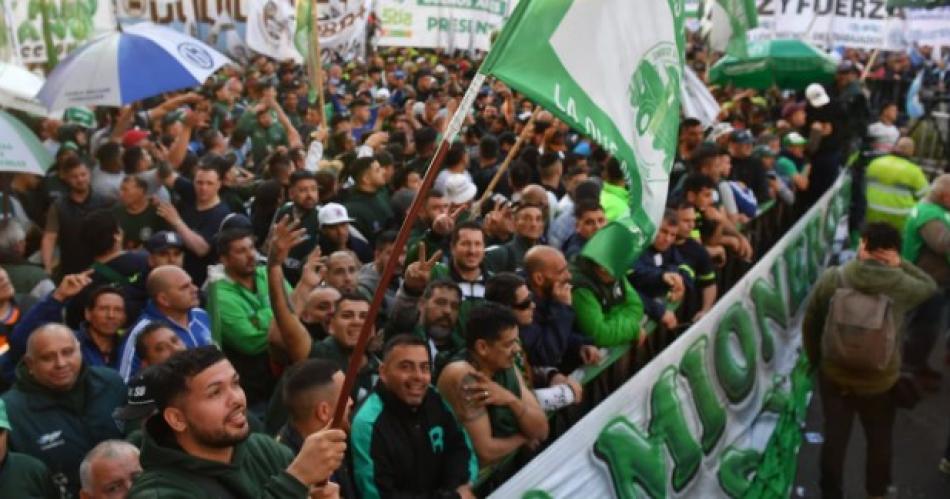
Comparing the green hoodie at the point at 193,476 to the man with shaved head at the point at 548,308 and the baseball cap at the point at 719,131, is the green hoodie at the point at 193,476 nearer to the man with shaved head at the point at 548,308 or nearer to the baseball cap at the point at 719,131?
the man with shaved head at the point at 548,308

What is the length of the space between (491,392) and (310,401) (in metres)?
0.82

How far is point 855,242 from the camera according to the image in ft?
35.3

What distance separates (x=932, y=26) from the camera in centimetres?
1198

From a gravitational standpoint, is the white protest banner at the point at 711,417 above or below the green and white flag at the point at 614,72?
below

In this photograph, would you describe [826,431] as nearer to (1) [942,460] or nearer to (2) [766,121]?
(1) [942,460]

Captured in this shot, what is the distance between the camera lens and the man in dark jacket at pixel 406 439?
3422 millimetres

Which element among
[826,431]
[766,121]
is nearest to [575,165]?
[826,431]

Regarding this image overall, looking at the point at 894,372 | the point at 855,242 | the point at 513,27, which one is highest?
the point at 513,27

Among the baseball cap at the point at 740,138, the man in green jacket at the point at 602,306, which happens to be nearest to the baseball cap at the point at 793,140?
the baseball cap at the point at 740,138

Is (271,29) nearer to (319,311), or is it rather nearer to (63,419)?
(319,311)

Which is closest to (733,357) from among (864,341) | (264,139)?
(864,341)

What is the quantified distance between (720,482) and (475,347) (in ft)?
6.97

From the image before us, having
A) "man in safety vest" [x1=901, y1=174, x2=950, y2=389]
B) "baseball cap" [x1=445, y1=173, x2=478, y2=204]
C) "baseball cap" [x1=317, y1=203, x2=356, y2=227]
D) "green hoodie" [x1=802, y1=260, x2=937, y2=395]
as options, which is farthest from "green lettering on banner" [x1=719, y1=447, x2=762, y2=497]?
"baseball cap" [x1=317, y1=203, x2=356, y2=227]

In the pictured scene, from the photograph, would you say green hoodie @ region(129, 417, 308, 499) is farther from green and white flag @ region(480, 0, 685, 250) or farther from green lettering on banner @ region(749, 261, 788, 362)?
green lettering on banner @ region(749, 261, 788, 362)
